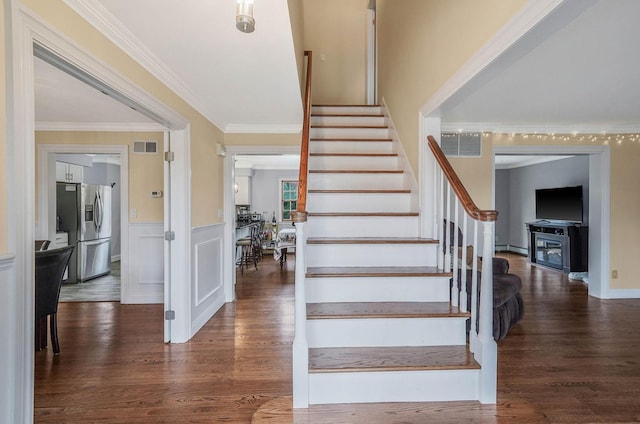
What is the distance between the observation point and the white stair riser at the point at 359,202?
3039 mm

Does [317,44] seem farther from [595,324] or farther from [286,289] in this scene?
[595,324]

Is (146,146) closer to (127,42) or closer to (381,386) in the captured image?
(127,42)

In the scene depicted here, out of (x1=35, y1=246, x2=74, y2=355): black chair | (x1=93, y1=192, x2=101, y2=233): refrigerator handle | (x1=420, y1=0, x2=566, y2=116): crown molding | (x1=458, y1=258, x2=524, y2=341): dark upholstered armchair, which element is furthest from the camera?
(x1=93, y1=192, x2=101, y2=233): refrigerator handle

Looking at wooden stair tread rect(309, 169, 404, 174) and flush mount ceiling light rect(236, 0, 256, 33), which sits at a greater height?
flush mount ceiling light rect(236, 0, 256, 33)

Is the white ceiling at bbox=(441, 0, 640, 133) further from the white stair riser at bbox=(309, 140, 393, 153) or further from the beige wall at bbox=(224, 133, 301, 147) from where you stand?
the beige wall at bbox=(224, 133, 301, 147)

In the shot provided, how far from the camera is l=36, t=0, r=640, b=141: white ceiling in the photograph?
1.71 meters

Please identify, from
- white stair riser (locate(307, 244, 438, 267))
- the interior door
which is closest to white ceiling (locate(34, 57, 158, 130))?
the interior door

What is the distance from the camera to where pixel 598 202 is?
4496mm

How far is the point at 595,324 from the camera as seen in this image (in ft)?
11.1

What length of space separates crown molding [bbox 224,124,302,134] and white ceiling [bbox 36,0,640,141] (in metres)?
0.01

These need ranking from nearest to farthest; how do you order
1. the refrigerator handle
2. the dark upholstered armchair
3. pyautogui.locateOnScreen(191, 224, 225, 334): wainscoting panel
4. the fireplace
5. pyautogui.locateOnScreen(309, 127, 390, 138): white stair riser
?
the dark upholstered armchair, pyautogui.locateOnScreen(191, 224, 225, 334): wainscoting panel, pyautogui.locateOnScreen(309, 127, 390, 138): white stair riser, the refrigerator handle, the fireplace

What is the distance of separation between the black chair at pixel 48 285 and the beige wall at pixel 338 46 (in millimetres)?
4533

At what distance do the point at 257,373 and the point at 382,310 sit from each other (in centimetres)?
110

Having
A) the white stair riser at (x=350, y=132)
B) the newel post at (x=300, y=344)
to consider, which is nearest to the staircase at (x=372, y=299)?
the newel post at (x=300, y=344)
